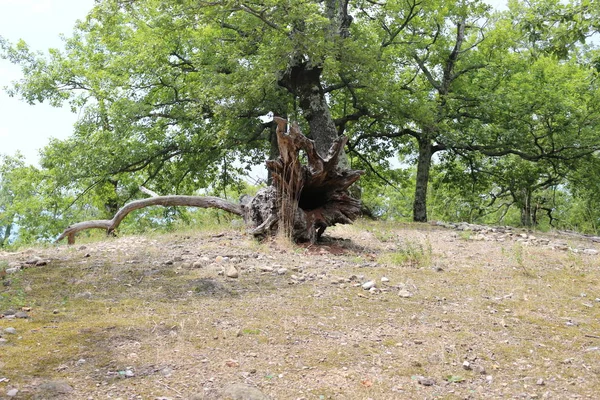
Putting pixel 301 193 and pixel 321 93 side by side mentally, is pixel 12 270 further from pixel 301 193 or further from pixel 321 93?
pixel 321 93

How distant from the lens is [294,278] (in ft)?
18.9

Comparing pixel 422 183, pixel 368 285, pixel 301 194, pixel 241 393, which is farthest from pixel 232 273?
pixel 422 183

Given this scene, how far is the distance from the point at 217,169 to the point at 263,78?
21.9ft

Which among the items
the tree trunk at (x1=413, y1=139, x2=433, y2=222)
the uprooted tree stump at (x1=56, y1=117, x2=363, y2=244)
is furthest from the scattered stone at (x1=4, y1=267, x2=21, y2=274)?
the tree trunk at (x1=413, y1=139, x2=433, y2=222)

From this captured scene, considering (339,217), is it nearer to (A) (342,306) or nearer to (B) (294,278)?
(B) (294,278)

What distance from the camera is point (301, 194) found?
8.57 m

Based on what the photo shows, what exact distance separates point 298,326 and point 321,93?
34.1 ft

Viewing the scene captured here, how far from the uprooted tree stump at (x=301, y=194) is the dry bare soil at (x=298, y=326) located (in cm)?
66

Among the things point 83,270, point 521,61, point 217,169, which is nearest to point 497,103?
point 521,61

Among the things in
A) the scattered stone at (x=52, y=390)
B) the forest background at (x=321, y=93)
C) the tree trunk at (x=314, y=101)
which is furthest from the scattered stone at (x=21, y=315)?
the tree trunk at (x=314, y=101)

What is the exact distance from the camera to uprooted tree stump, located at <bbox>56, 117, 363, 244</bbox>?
7.77 meters

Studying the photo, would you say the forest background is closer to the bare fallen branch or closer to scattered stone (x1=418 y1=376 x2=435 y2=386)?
the bare fallen branch

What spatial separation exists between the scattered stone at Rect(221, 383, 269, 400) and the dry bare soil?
0.02 metres

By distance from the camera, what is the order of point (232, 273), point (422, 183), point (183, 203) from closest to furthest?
point (232, 273) → point (183, 203) → point (422, 183)
